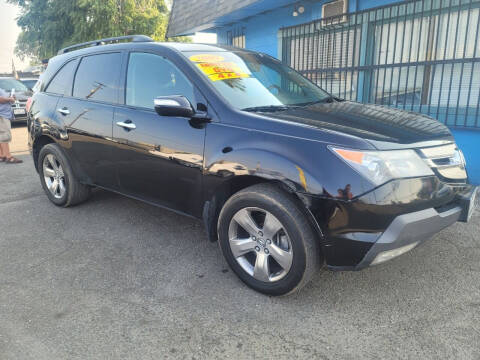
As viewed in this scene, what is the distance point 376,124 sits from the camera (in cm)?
261

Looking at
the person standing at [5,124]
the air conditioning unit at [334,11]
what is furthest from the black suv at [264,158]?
the person standing at [5,124]

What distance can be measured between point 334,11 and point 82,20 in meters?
11.3

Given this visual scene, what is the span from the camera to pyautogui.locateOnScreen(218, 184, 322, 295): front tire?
239 cm

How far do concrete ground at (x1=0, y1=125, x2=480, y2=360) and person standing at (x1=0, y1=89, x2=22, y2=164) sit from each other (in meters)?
4.03

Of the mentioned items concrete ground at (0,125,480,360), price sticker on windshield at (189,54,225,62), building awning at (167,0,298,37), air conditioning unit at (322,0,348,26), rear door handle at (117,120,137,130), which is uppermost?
building awning at (167,0,298,37)

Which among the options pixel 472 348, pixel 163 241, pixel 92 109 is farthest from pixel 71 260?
pixel 472 348

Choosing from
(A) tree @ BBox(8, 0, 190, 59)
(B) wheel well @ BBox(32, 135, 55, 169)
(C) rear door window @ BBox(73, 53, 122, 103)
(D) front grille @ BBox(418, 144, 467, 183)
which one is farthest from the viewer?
(A) tree @ BBox(8, 0, 190, 59)

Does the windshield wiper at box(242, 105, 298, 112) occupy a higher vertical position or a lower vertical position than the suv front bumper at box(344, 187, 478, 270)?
higher

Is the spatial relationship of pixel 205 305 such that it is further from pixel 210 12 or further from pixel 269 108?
pixel 210 12

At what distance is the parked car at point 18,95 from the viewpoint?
41.2ft

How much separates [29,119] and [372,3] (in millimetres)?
5785

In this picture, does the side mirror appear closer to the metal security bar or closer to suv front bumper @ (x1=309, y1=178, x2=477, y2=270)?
suv front bumper @ (x1=309, y1=178, x2=477, y2=270)

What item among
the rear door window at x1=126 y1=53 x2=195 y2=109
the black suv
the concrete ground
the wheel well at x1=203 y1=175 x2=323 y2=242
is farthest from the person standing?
the wheel well at x1=203 y1=175 x2=323 y2=242

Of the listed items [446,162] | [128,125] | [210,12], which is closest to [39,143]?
[128,125]
